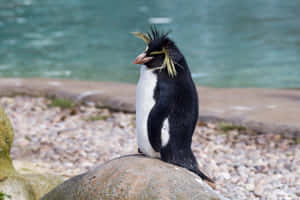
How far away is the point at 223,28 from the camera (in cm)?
1288

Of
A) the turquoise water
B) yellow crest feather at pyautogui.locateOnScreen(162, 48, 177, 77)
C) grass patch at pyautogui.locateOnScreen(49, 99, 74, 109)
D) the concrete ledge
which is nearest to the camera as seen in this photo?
yellow crest feather at pyautogui.locateOnScreen(162, 48, 177, 77)

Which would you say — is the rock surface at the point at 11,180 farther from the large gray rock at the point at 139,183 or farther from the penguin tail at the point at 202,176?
the penguin tail at the point at 202,176

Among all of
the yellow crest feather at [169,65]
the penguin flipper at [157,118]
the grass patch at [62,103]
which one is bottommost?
the grass patch at [62,103]

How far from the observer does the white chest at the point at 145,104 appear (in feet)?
7.88

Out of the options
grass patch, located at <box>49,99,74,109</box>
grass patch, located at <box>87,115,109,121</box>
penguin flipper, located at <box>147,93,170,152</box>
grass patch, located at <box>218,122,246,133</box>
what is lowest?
grass patch, located at <box>87,115,109,121</box>

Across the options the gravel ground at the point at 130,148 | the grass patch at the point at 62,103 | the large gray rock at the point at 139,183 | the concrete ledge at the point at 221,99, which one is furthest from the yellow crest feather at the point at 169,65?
the grass patch at the point at 62,103

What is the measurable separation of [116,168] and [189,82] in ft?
2.12

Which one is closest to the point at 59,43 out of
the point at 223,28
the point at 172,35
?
the point at 172,35

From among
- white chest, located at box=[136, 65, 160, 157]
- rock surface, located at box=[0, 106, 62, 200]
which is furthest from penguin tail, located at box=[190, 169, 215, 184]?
rock surface, located at box=[0, 106, 62, 200]

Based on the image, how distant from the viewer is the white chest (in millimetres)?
2402

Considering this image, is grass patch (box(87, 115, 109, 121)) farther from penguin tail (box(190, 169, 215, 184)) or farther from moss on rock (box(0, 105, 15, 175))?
penguin tail (box(190, 169, 215, 184))

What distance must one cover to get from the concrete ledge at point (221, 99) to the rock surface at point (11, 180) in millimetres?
2577

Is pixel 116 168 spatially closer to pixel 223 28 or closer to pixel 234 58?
pixel 234 58

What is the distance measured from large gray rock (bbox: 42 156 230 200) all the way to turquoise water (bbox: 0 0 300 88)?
18.4 feet
